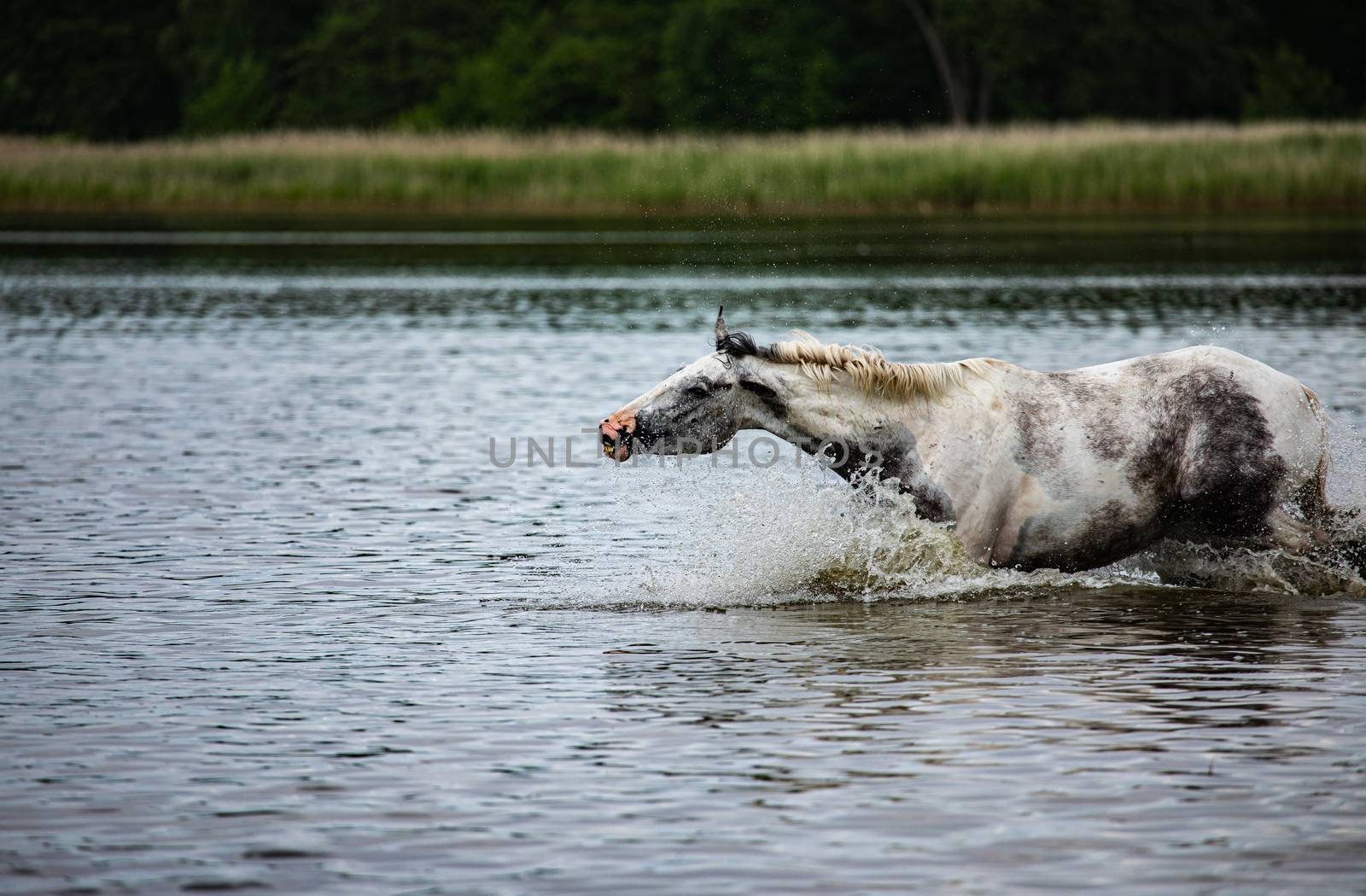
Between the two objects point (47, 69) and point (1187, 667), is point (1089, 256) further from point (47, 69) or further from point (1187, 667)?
point (47, 69)

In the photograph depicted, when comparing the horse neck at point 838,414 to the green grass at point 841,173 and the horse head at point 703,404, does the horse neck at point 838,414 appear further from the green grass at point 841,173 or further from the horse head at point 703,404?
the green grass at point 841,173

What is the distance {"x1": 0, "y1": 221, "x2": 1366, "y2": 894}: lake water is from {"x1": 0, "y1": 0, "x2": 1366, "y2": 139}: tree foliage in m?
54.6

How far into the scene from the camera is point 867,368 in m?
9.43

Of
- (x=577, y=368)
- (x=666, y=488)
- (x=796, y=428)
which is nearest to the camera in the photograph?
(x=796, y=428)

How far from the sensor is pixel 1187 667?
336 inches

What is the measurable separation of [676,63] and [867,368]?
6521cm

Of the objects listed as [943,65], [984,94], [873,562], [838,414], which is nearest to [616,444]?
[838,414]

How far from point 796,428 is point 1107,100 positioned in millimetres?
69682

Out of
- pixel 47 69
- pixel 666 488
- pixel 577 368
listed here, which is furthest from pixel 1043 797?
pixel 47 69

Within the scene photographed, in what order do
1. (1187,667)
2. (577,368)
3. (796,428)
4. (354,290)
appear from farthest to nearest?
(354,290) → (577,368) → (796,428) → (1187,667)

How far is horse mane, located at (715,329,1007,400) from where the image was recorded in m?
9.39

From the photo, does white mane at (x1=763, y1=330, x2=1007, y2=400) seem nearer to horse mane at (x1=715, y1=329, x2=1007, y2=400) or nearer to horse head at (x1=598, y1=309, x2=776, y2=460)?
horse mane at (x1=715, y1=329, x2=1007, y2=400)

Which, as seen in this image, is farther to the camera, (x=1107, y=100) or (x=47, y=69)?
(x=47, y=69)

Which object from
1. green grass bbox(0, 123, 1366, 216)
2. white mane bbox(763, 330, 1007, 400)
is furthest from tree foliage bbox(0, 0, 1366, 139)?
white mane bbox(763, 330, 1007, 400)
